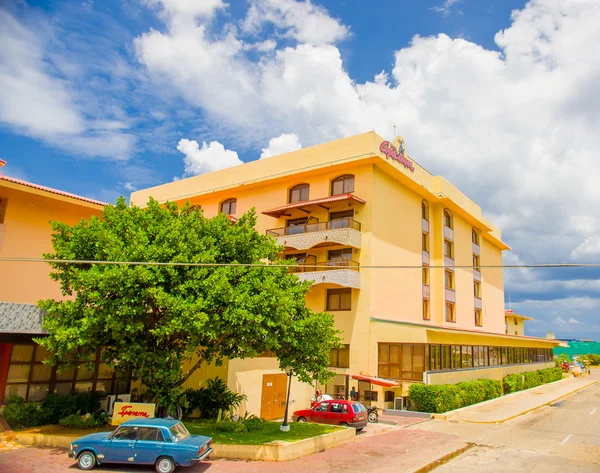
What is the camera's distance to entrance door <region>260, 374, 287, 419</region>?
24.5m

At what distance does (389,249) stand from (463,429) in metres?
14.9

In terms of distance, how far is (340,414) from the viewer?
74.6 feet

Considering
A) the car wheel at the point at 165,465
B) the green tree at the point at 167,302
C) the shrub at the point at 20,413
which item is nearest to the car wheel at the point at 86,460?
the car wheel at the point at 165,465

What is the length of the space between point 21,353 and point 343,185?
81.2 ft

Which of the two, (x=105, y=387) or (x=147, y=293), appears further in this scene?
(x=105, y=387)

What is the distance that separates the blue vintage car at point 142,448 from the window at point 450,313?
1310 inches

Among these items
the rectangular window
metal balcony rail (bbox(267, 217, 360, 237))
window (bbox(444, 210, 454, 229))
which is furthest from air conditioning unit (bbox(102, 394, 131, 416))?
window (bbox(444, 210, 454, 229))

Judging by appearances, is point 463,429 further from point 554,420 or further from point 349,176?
point 349,176

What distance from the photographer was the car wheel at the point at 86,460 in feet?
47.0

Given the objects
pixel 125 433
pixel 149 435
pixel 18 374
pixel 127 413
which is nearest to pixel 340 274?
pixel 127 413

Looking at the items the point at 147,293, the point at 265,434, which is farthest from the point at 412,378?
the point at 147,293

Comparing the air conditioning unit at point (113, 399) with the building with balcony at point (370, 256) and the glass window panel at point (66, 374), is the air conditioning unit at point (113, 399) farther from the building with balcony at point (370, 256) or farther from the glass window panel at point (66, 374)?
the building with balcony at point (370, 256)

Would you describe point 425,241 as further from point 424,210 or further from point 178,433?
point 178,433

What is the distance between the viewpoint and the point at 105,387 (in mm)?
21391
